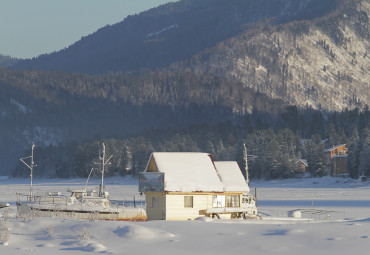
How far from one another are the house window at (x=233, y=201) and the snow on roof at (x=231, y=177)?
0.72 metres

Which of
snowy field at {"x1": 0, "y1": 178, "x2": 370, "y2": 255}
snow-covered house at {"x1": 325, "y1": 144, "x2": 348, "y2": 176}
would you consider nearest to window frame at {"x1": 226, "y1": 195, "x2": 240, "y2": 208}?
snowy field at {"x1": 0, "y1": 178, "x2": 370, "y2": 255}

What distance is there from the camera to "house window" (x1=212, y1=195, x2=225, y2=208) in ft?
182

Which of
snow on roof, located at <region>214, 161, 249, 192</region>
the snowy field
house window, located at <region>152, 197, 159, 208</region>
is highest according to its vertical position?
snow on roof, located at <region>214, 161, 249, 192</region>

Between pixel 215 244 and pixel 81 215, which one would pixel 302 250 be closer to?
pixel 215 244

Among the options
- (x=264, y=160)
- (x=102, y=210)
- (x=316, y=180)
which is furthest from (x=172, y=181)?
(x=264, y=160)

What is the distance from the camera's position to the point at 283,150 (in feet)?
565

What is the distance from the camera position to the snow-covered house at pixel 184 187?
53469mm

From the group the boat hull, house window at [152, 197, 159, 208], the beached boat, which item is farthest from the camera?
the beached boat

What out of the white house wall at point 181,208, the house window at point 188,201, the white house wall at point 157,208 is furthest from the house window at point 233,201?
the white house wall at point 157,208

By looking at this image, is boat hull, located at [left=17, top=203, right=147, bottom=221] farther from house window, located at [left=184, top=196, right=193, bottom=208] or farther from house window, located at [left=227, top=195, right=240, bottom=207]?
house window, located at [left=227, top=195, right=240, bottom=207]

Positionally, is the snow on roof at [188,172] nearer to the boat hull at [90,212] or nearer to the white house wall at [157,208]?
the white house wall at [157,208]

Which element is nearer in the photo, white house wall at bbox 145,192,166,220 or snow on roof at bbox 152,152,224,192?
white house wall at bbox 145,192,166,220

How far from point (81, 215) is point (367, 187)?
2937 inches

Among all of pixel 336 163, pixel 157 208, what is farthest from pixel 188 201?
pixel 336 163
